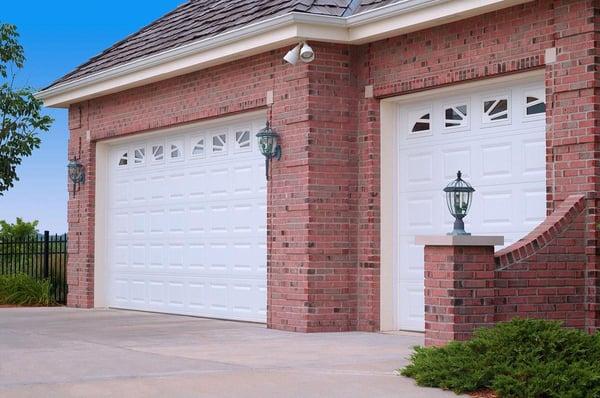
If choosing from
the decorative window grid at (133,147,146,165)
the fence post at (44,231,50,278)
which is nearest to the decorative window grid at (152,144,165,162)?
the decorative window grid at (133,147,146,165)

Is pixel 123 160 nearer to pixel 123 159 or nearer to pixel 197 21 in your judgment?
pixel 123 159

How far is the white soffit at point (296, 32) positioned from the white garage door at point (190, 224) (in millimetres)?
1140

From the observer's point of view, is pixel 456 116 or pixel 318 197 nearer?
pixel 456 116

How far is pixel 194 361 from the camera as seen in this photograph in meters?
10.8

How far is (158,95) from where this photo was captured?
18031 mm

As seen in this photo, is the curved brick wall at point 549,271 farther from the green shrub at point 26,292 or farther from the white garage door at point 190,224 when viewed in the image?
the green shrub at point 26,292

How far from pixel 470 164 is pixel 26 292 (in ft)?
36.5

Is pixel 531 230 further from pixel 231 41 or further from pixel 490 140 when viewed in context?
pixel 231 41

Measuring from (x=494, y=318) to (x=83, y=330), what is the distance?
6.37m

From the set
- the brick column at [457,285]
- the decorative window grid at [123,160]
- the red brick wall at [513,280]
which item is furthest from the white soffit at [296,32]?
the brick column at [457,285]

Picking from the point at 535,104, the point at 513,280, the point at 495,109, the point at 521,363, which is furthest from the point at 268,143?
the point at 521,363

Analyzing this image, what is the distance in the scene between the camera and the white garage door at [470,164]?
12.7 meters

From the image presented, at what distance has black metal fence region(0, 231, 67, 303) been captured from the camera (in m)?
21.9

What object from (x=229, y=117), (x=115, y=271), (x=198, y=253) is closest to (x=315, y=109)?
(x=229, y=117)
